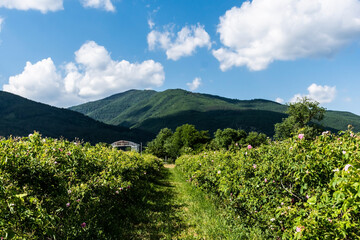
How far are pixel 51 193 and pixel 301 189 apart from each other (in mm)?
4472

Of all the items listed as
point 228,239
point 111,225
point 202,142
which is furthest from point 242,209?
point 202,142

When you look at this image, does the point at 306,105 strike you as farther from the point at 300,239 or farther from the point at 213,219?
the point at 300,239

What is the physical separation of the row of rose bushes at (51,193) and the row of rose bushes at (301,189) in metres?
3.37

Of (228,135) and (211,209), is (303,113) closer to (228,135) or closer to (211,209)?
(228,135)

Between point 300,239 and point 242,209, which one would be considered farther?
point 242,209

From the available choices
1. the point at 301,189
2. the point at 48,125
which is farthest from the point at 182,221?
the point at 48,125

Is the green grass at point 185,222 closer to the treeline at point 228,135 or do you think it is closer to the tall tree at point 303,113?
the treeline at point 228,135

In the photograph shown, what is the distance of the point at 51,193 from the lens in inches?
152

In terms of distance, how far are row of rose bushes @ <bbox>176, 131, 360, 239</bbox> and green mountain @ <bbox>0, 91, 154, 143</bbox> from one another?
146062 millimetres

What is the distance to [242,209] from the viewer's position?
5945 millimetres

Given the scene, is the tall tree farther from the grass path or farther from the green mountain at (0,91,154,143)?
the green mountain at (0,91,154,143)

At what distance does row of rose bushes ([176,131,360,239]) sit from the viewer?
97.6 inches

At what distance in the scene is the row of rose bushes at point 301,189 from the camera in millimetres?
2479

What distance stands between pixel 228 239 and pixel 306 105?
48.6 meters
